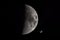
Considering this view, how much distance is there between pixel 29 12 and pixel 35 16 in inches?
12.7

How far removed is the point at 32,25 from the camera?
381 inches

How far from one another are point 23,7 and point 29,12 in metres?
0.32

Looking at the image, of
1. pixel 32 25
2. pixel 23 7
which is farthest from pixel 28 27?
pixel 23 7

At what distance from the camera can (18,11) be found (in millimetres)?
9461

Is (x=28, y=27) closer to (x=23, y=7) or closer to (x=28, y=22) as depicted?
(x=28, y=22)

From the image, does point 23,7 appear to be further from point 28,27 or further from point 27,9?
point 28,27

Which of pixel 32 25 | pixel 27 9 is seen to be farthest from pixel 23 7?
pixel 32 25

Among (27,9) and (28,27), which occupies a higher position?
(27,9)

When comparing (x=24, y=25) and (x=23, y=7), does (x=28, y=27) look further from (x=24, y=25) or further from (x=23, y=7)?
(x=23, y=7)

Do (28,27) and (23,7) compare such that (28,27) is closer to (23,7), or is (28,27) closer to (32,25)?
(32,25)

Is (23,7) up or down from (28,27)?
up

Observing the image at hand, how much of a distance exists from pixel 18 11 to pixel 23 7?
30cm

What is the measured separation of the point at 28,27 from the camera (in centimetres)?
960

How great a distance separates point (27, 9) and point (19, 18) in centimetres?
53
